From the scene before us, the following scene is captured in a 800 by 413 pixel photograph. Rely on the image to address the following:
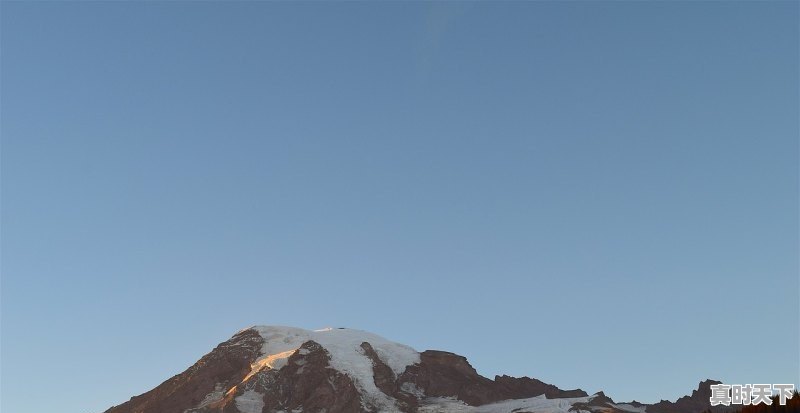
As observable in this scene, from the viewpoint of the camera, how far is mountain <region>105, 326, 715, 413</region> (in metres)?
146

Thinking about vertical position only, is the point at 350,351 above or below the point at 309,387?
above

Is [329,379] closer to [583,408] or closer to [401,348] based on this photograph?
[401,348]

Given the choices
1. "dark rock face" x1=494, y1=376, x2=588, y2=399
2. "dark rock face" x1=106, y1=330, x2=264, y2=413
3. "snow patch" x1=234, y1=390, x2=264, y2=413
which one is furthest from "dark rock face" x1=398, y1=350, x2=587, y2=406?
"dark rock face" x1=106, y1=330, x2=264, y2=413

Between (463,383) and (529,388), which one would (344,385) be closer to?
(463,383)

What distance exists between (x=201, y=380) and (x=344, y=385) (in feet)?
107

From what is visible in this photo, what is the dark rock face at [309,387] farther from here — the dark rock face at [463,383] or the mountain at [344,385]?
the dark rock face at [463,383]

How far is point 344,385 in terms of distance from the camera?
491ft

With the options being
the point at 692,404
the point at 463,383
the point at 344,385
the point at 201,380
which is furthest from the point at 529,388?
the point at 201,380

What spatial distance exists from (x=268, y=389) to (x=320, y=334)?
31.0m

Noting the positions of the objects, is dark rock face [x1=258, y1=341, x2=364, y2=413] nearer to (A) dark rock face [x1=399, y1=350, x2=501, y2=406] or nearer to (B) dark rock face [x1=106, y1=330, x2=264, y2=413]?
(B) dark rock face [x1=106, y1=330, x2=264, y2=413]

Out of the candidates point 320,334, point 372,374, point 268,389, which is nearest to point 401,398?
point 372,374

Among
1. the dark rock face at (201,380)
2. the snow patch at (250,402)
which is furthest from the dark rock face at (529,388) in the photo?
the dark rock face at (201,380)

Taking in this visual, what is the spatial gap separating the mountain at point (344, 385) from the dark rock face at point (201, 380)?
209mm

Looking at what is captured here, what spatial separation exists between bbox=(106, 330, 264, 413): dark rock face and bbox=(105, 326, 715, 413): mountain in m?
0.21
